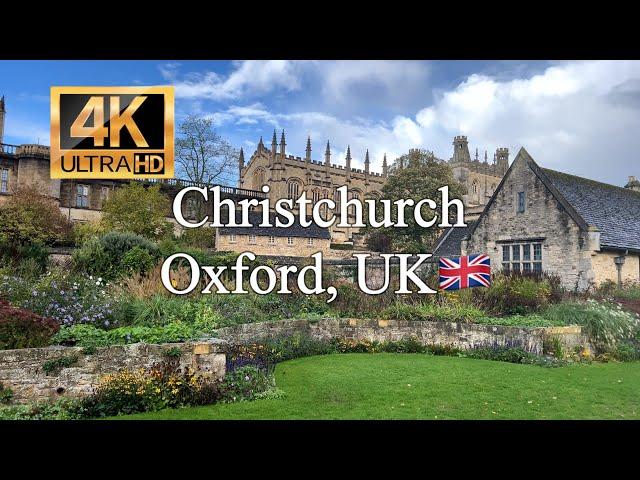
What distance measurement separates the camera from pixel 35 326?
18.3 ft

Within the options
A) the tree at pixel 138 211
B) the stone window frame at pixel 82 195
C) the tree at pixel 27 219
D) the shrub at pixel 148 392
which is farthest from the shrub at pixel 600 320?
the tree at pixel 27 219

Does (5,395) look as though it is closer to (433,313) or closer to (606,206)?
(433,313)

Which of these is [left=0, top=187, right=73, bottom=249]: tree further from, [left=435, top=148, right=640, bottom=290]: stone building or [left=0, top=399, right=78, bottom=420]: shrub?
[left=435, top=148, right=640, bottom=290]: stone building

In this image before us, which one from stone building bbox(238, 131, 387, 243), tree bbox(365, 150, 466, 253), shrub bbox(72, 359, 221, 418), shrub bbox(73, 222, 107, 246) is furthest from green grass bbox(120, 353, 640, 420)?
tree bbox(365, 150, 466, 253)

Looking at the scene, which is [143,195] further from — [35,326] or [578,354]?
[578,354]

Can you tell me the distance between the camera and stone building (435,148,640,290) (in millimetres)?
13500

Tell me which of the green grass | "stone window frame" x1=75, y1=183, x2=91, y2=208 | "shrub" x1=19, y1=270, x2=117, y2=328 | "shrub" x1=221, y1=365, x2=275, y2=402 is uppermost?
"stone window frame" x1=75, y1=183, x2=91, y2=208

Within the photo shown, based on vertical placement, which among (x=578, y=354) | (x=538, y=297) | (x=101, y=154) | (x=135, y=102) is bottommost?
(x=578, y=354)

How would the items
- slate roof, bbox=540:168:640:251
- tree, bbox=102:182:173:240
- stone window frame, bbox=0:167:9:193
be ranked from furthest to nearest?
tree, bbox=102:182:173:240 → slate roof, bbox=540:168:640:251 → stone window frame, bbox=0:167:9:193

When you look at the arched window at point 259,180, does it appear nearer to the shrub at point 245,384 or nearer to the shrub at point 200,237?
the shrub at point 200,237

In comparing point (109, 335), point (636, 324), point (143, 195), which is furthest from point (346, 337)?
point (143, 195)

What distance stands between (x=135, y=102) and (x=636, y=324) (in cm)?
924

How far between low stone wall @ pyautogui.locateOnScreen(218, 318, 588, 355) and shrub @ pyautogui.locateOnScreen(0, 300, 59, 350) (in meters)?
3.02

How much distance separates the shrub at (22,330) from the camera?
5360mm
